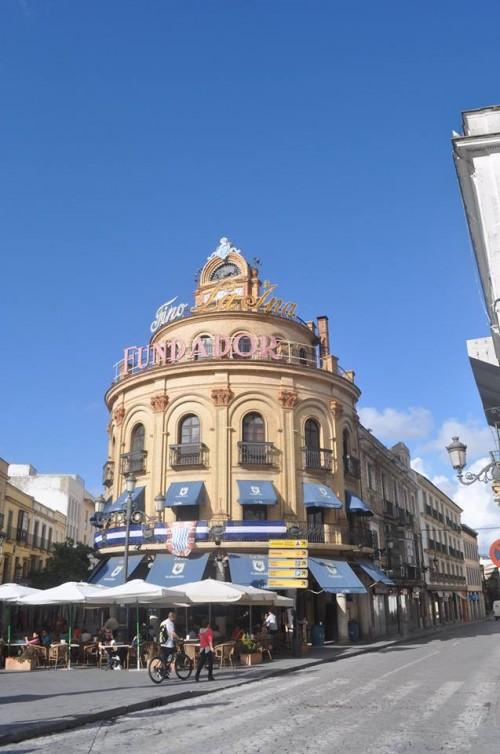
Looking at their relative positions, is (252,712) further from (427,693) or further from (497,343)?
(497,343)

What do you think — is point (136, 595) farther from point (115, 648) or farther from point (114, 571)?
point (114, 571)

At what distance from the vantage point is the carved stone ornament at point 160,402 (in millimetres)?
31891

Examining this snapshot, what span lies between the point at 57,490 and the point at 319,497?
39542 millimetres

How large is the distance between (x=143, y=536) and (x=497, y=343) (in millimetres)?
18975

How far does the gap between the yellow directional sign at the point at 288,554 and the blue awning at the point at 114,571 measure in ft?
24.9

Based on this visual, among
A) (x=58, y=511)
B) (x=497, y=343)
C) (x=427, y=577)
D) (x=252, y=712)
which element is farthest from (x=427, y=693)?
(x=58, y=511)

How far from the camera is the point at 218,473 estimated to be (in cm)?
2989

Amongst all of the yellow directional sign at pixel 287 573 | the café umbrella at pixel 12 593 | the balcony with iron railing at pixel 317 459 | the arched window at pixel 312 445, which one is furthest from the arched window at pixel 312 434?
the café umbrella at pixel 12 593

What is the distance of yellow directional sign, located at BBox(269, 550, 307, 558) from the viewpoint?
24297mm

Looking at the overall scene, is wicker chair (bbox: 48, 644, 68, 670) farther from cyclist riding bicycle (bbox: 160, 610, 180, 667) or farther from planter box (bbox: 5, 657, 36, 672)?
cyclist riding bicycle (bbox: 160, 610, 180, 667)

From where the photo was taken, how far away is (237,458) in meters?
30.3

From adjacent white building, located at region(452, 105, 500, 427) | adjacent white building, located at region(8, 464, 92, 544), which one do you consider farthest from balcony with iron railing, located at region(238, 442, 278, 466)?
adjacent white building, located at region(8, 464, 92, 544)

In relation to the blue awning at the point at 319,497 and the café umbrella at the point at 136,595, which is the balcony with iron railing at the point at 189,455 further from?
the café umbrella at the point at 136,595

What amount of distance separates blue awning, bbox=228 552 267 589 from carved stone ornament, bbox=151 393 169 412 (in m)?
7.61
